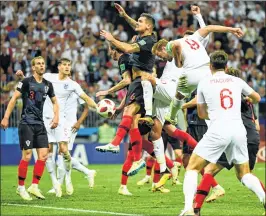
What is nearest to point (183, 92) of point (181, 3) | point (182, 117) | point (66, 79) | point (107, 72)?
point (66, 79)

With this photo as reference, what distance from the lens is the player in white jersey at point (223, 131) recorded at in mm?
10750

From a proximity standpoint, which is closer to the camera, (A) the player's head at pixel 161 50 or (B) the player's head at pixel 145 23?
(A) the player's head at pixel 161 50

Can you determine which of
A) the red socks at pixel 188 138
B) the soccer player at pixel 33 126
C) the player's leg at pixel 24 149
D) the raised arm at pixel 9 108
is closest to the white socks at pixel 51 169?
the soccer player at pixel 33 126

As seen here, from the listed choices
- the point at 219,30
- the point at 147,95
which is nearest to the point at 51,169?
the point at 147,95

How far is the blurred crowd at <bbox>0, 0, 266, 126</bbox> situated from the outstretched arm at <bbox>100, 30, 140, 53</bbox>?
1174cm

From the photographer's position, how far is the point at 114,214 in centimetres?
1235

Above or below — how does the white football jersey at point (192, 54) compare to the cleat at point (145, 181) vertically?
above

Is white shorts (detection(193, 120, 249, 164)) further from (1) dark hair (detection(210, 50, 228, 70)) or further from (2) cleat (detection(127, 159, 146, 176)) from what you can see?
(2) cleat (detection(127, 159, 146, 176))

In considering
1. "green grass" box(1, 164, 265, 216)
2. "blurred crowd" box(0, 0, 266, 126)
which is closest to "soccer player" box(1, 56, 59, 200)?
"green grass" box(1, 164, 265, 216)

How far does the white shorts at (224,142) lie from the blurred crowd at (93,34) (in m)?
15.8

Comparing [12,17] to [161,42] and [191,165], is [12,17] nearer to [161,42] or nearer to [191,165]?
[161,42]

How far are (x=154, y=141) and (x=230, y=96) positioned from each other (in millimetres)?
5309

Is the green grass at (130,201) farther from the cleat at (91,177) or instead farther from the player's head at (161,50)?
the player's head at (161,50)

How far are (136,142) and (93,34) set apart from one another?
1638cm
